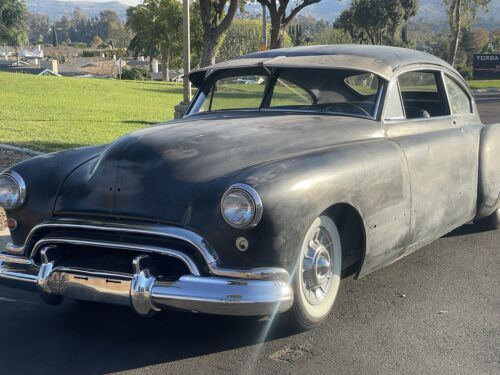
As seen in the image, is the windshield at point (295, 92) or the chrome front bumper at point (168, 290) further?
the windshield at point (295, 92)

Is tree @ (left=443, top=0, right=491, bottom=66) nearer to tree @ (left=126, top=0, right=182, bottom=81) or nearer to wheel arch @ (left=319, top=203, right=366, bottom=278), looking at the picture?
tree @ (left=126, top=0, right=182, bottom=81)

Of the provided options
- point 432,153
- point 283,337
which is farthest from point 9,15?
point 283,337

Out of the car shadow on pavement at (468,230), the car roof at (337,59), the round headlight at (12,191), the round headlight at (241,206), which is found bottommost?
the car shadow on pavement at (468,230)

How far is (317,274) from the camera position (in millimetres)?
3836

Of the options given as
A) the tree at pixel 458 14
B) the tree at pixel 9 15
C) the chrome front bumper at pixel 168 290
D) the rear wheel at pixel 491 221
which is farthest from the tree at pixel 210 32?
the tree at pixel 9 15

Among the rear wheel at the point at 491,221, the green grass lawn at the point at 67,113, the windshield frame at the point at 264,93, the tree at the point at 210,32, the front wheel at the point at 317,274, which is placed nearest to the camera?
the front wheel at the point at 317,274

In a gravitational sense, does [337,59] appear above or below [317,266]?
above

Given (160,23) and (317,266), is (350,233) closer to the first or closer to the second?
(317,266)

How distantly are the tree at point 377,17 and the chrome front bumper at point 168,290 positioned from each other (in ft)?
158

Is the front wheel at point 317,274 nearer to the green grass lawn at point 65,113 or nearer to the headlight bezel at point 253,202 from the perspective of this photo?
the headlight bezel at point 253,202

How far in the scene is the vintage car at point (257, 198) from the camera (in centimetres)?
343

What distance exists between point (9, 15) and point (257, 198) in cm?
5443

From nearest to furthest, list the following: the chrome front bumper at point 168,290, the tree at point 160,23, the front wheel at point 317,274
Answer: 1. the chrome front bumper at point 168,290
2. the front wheel at point 317,274
3. the tree at point 160,23

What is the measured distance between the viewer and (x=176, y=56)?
56562mm
